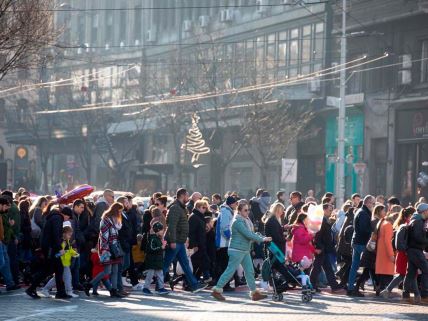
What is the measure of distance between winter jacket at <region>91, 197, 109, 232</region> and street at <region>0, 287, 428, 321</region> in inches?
61.4

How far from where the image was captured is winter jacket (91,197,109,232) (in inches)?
918

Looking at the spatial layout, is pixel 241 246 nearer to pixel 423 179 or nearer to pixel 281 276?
pixel 281 276

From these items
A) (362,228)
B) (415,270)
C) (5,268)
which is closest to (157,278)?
(5,268)

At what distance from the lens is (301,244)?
2252 cm

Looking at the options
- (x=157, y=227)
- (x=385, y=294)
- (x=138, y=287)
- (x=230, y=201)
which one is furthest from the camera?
(x=138, y=287)

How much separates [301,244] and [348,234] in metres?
2.05

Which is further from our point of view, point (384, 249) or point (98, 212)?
point (98, 212)

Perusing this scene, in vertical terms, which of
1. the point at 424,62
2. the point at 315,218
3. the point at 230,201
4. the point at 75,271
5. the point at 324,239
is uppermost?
the point at 424,62

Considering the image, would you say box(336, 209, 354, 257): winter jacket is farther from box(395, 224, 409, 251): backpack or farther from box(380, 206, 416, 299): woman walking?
box(395, 224, 409, 251): backpack

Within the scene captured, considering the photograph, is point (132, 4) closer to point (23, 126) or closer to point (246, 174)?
point (23, 126)

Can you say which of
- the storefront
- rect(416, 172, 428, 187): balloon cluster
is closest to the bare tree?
Result: rect(416, 172, 428, 187): balloon cluster

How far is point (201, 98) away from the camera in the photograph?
6025cm

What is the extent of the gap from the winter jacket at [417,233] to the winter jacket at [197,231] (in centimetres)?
410

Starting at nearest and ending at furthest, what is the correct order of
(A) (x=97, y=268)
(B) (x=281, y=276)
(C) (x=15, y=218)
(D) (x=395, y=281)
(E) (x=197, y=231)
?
(B) (x=281, y=276)
(A) (x=97, y=268)
(D) (x=395, y=281)
(C) (x=15, y=218)
(E) (x=197, y=231)
